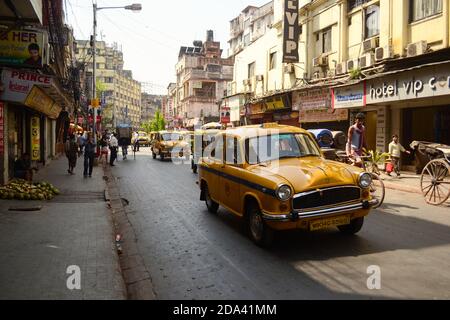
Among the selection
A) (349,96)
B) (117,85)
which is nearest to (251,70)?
(349,96)

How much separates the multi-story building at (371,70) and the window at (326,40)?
0.17 feet

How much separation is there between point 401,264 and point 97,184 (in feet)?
35.9

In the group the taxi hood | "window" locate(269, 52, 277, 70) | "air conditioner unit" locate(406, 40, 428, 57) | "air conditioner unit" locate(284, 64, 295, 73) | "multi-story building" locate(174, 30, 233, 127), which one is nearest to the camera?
the taxi hood

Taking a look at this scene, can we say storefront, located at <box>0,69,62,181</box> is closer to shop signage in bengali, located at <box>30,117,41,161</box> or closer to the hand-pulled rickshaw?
shop signage in bengali, located at <box>30,117,41,161</box>

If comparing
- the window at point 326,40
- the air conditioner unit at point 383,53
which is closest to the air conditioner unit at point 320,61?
the window at point 326,40

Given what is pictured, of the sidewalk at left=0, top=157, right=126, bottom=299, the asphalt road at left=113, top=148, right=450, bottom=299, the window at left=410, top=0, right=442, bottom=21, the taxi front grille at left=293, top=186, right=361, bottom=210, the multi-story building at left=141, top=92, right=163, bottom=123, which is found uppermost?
the multi-story building at left=141, top=92, right=163, bottom=123

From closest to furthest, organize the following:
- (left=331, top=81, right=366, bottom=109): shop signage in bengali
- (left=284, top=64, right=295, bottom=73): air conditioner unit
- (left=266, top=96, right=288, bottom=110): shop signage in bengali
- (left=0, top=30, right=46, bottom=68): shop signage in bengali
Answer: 1. (left=0, top=30, right=46, bottom=68): shop signage in bengali
2. (left=331, top=81, right=366, bottom=109): shop signage in bengali
3. (left=284, top=64, right=295, bottom=73): air conditioner unit
4. (left=266, top=96, right=288, bottom=110): shop signage in bengali

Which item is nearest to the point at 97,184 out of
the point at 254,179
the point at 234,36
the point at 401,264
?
the point at 254,179

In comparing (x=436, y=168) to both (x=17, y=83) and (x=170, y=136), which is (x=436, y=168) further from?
(x=170, y=136)

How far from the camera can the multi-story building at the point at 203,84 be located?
72125mm

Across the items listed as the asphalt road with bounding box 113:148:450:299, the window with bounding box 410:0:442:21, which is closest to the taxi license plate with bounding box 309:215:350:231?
the asphalt road with bounding box 113:148:450:299

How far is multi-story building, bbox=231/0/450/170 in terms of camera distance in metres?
15.0

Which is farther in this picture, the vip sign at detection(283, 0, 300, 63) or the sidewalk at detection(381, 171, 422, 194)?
the vip sign at detection(283, 0, 300, 63)
